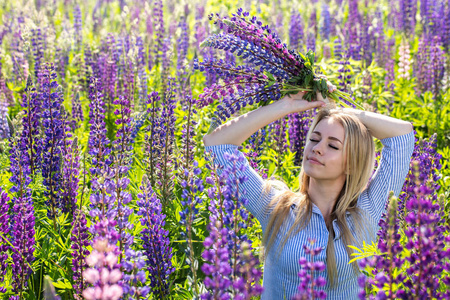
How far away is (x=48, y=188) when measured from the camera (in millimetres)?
3418

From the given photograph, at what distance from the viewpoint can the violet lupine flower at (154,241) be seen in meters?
2.39

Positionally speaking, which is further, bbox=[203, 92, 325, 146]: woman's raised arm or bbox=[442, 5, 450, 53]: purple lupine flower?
bbox=[442, 5, 450, 53]: purple lupine flower

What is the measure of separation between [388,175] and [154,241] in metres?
1.37

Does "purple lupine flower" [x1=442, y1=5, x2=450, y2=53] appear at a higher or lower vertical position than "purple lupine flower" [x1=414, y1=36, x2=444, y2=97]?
higher

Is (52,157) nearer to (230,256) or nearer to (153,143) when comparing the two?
(153,143)

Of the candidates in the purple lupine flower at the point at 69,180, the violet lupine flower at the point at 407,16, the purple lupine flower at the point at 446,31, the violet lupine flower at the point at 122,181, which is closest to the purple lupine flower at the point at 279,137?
the violet lupine flower at the point at 122,181

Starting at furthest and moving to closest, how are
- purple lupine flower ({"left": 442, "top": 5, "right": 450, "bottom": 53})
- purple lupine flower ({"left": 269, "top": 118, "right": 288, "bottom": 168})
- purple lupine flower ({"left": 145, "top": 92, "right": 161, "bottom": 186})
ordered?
purple lupine flower ({"left": 442, "top": 5, "right": 450, "bottom": 53})
purple lupine flower ({"left": 269, "top": 118, "right": 288, "bottom": 168})
purple lupine flower ({"left": 145, "top": 92, "right": 161, "bottom": 186})

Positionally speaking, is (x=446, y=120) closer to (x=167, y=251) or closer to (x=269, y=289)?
(x=269, y=289)

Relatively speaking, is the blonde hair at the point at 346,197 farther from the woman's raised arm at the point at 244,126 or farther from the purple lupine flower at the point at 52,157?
the purple lupine flower at the point at 52,157

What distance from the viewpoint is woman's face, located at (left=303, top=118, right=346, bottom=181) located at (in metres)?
2.72

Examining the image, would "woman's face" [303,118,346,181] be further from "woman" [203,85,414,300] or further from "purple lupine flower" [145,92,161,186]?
"purple lupine flower" [145,92,161,186]

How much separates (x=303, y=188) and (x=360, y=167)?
1.19ft

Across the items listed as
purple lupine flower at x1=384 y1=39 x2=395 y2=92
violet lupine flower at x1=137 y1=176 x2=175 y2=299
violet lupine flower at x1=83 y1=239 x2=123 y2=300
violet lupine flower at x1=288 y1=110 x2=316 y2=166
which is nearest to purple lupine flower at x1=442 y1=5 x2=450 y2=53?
purple lupine flower at x1=384 y1=39 x2=395 y2=92

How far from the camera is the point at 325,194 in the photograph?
285 cm
